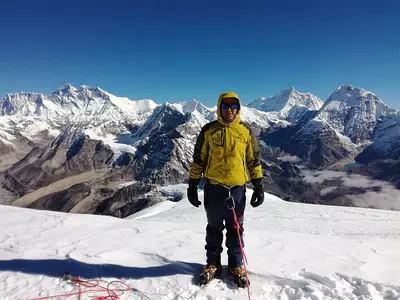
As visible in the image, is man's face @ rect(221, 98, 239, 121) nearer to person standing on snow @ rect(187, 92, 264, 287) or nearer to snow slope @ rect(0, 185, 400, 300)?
person standing on snow @ rect(187, 92, 264, 287)

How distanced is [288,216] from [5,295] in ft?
41.8

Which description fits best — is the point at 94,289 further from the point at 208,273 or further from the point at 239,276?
the point at 239,276

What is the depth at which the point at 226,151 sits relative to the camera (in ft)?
20.4

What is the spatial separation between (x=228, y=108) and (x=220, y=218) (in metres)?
Answer: 2.19

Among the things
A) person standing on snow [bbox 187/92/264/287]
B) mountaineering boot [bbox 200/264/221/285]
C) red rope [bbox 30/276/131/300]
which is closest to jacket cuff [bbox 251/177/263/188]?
person standing on snow [bbox 187/92/264/287]

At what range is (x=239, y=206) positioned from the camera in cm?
639

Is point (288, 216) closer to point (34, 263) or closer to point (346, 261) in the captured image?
point (346, 261)

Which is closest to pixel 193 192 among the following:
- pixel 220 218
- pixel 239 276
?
pixel 220 218

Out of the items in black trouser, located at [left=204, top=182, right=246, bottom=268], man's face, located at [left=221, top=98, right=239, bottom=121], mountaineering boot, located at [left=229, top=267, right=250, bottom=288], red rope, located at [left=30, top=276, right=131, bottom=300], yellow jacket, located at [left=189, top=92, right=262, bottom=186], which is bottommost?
red rope, located at [left=30, top=276, right=131, bottom=300]

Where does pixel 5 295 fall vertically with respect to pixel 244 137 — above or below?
below

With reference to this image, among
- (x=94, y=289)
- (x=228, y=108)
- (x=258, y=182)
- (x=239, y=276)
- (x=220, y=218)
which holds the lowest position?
(x=94, y=289)

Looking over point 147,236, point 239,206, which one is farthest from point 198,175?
point 147,236

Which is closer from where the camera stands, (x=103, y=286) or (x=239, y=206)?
(x=103, y=286)

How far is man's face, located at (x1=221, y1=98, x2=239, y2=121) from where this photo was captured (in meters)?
6.25
